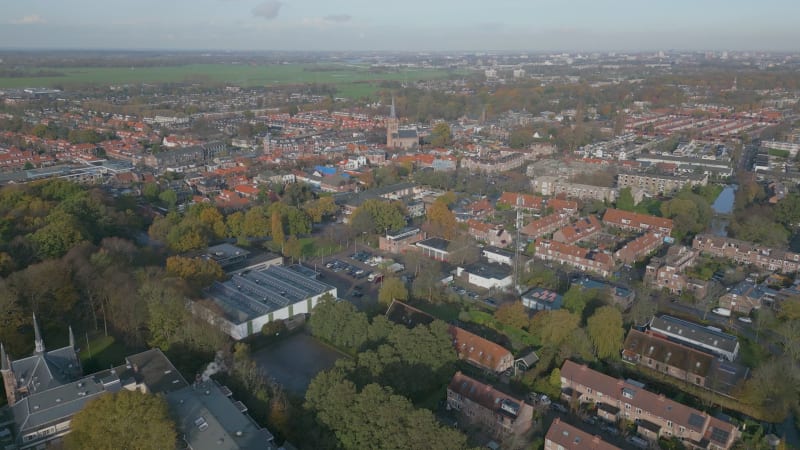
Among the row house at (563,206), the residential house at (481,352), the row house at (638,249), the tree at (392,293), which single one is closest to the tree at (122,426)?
the residential house at (481,352)

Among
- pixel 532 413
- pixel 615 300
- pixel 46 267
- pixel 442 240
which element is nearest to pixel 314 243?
pixel 442 240

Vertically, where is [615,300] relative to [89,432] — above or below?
below

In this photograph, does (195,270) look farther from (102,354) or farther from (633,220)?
(633,220)

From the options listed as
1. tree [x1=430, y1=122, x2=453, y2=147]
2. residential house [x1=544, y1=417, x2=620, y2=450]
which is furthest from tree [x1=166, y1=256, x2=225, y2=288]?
tree [x1=430, y1=122, x2=453, y2=147]

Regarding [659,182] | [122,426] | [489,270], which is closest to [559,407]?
[489,270]

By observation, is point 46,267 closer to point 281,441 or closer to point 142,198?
point 281,441

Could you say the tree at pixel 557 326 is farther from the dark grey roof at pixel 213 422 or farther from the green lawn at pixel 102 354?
the green lawn at pixel 102 354
